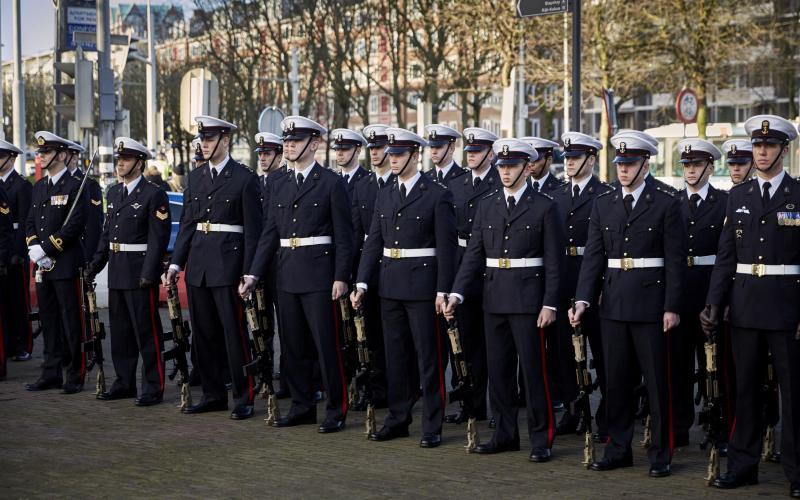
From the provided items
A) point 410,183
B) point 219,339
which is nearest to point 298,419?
point 219,339

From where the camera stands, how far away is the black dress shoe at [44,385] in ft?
39.1

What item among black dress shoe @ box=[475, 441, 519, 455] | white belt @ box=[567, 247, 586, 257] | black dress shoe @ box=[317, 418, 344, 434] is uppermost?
white belt @ box=[567, 247, 586, 257]

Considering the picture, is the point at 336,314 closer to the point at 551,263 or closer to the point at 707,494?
the point at 551,263

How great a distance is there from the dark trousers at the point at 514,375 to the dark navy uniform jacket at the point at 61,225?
4323 mm

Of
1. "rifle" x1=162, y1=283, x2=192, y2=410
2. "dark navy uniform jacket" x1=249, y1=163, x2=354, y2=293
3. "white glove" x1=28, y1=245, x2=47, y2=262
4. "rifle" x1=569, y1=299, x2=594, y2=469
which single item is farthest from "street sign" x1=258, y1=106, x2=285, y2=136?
"rifle" x1=569, y1=299, x2=594, y2=469

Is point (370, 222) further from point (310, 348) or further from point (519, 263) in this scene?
point (519, 263)

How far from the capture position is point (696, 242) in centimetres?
984

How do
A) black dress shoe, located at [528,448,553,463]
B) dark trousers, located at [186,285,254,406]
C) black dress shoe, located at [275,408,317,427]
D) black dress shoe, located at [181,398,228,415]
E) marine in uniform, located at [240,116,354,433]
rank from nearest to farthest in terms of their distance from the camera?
1. black dress shoe, located at [528,448,553,463]
2. marine in uniform, located at [240,116,354,433]
3. black dress shoe, located at [275,408,317,427]
4. dark trousers, located at [186,285,254,406]
5. black dress shoe, located at [181,398,228,415]

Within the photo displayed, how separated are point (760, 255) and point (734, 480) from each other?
53.1 inches

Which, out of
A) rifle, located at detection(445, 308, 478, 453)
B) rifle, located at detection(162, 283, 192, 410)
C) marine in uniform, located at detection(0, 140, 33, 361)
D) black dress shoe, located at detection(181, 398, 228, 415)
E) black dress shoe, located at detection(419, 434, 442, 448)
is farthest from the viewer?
marine in uniform, located at detection(0, 140, 33, 361)

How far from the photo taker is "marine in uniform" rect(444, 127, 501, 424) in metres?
10.4

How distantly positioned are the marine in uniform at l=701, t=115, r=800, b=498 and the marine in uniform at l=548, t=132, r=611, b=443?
173 cm

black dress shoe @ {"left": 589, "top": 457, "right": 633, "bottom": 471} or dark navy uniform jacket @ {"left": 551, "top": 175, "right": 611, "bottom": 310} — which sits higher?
dark navy uniform jacket @ {"left": 551, "top": 175, "right": 611, "bottom": 310}

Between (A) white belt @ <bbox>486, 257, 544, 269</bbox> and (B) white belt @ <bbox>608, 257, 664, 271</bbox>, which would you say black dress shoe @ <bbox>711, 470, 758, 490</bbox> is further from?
(A) white belt @ <bbox>486, 257, 544, 269</bbox>
